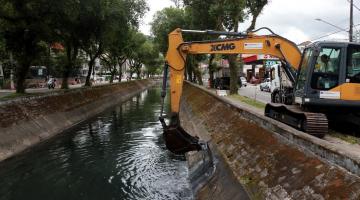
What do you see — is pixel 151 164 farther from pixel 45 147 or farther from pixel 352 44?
pixel 352 44

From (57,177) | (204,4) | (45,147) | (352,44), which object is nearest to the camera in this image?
(352,44)

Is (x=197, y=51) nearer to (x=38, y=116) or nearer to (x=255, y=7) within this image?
(x=38, y=116)

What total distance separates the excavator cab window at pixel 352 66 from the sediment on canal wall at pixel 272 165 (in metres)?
3.13

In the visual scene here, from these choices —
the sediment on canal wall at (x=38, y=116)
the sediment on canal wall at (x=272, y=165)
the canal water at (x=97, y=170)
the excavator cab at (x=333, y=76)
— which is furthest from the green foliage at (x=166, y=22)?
the excavator cab at (x=333, y=76)

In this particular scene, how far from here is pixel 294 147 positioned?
9547mm

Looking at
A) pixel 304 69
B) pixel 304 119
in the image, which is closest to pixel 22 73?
pixel 304 69

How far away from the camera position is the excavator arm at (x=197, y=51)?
13.8 metres

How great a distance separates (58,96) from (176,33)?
64.8 ft

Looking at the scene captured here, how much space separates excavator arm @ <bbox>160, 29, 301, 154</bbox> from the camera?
545 inches

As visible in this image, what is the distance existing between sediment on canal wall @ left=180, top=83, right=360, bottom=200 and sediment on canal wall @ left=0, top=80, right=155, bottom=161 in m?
9.51

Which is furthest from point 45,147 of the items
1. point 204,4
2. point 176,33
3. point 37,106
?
point 204,4

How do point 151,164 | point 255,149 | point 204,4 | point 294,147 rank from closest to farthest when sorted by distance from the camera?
1. point 294,147
2. point 255,149
3. point 151,164
4. point 204,4

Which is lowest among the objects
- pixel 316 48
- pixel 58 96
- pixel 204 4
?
pixel 58 96

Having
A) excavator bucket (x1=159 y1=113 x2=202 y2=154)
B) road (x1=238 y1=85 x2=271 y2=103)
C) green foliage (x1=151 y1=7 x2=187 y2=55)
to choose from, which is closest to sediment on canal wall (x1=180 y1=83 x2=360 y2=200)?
excavator bucket (x1=159 y1=113 x2=202 y2=154)
